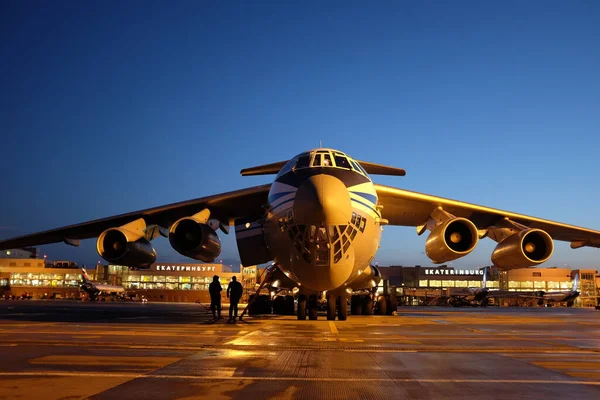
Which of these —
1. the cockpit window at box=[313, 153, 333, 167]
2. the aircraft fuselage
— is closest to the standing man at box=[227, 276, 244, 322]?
the aircraft fuselage

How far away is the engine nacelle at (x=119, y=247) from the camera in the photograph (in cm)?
1414

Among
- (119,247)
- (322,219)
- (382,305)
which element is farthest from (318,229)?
(382,305)

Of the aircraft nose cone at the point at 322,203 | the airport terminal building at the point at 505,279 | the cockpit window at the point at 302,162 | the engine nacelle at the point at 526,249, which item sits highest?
the cockpit window at the point at 302,162

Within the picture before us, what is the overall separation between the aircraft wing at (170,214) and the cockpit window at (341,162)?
299cm

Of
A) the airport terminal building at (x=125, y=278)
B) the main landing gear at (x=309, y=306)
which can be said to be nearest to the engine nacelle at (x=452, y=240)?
the main landing gear at (x=309, y=306)

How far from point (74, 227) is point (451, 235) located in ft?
35.5

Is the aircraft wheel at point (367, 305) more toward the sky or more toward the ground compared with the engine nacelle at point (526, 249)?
more toward the ground

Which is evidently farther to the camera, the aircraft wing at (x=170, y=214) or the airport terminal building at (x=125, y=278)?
the airport terminal building at (x=125, y=278)

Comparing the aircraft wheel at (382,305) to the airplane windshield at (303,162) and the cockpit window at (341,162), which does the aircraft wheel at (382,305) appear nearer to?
the cockpit window at (341,162)

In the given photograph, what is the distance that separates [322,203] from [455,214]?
777 cm

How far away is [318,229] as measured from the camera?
35.9 feet

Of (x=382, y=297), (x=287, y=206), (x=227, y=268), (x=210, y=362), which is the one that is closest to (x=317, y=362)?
(x=210, y=362)

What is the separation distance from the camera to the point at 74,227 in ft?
53.3

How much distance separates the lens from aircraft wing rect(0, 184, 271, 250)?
15.6 meters
